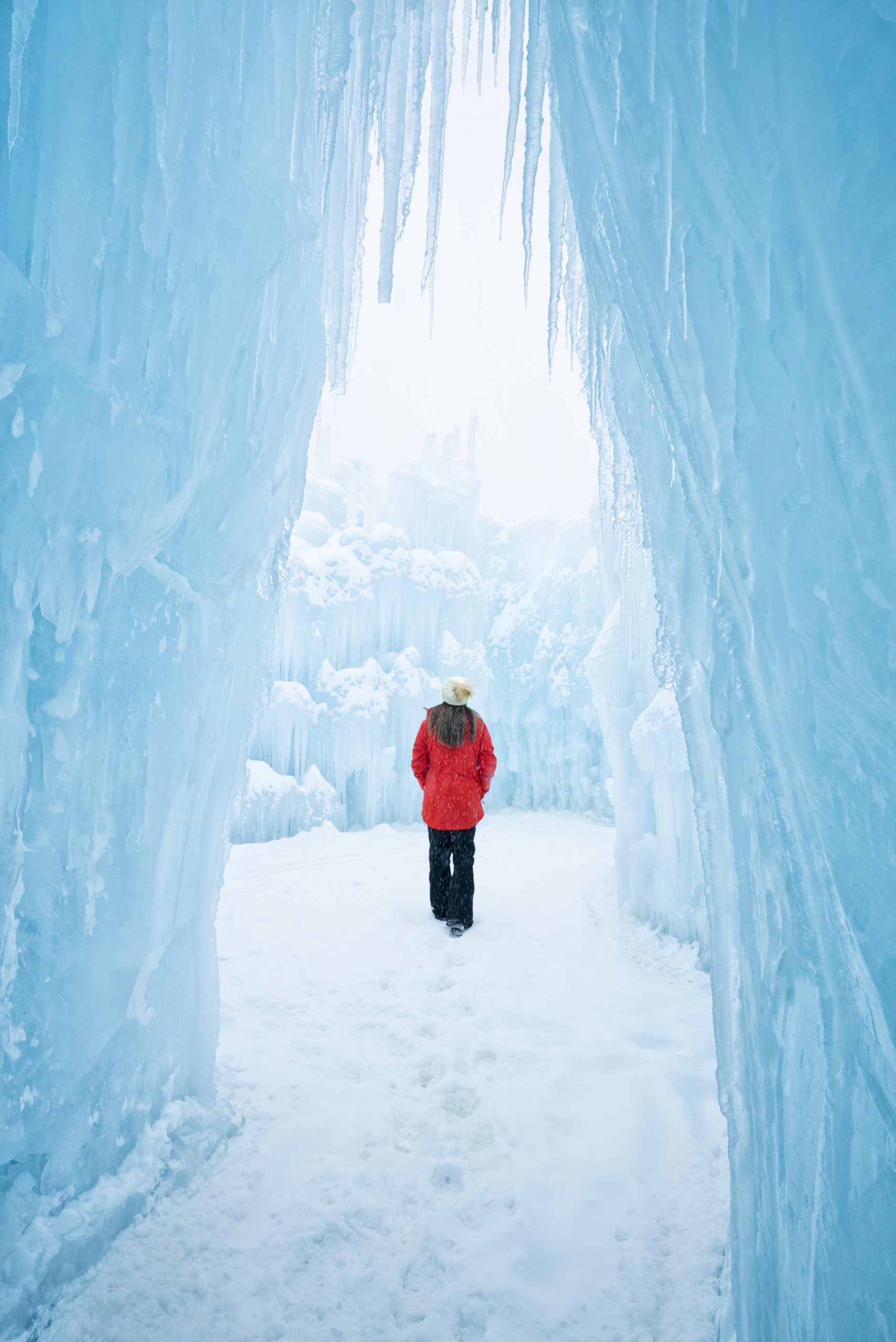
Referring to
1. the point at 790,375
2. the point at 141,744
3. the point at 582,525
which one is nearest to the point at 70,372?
the point at 141,744

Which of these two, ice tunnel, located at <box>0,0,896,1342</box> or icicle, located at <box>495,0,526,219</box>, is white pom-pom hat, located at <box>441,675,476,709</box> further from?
icicle, located at <box>495,0,526,219</box>

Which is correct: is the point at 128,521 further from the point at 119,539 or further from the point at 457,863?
the point at 457,863

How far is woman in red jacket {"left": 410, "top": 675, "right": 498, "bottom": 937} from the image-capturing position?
336 cm

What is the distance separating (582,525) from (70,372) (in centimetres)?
972

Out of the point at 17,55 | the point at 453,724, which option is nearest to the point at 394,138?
the point at 17,55

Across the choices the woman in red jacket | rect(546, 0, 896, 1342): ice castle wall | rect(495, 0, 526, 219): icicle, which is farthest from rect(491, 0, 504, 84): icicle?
the woman in red jacket

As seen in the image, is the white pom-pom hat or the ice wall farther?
the white pom-pom hat

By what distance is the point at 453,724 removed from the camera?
3.41 meters

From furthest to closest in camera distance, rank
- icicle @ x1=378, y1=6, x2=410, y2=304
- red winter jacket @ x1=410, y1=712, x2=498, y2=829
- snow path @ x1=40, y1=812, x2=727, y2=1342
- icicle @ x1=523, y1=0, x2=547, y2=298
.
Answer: red winter jacket @ x1=410, y1=712, x2=498, y2=829 → icicle @ x1=378, y1=6, x2=410, y2=304 → icicle @ x1=523, y1=0, x2=547, y2=298 → snow path @ x1=40, y1=812, x2=727, y2=1342

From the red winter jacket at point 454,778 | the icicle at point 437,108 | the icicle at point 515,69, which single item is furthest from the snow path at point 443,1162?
the icicle at point 515,69

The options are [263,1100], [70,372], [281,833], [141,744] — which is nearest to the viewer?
[70,372]

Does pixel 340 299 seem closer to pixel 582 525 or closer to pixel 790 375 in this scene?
pixel 790 375

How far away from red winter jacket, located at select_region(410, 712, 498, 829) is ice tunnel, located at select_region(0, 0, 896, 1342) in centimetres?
149

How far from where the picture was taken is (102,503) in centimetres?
147
